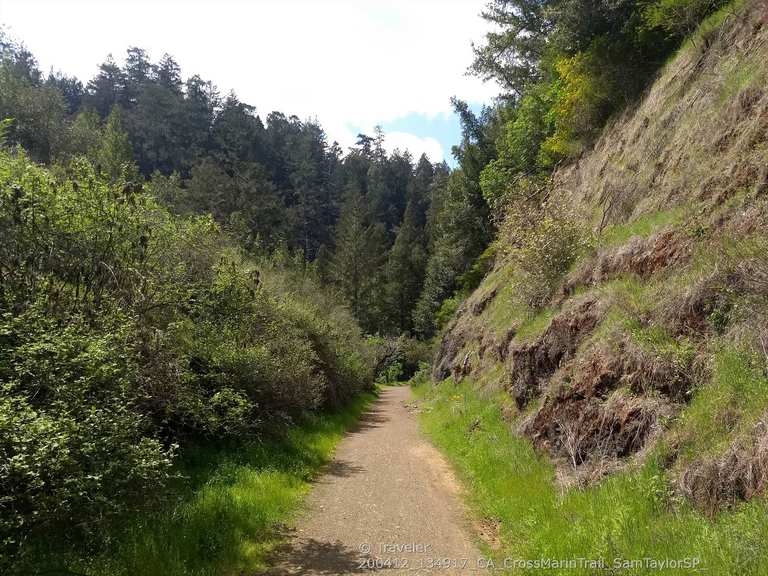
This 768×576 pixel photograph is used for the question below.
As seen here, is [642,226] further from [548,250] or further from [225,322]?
[225,322]

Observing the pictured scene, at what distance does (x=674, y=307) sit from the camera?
7.24m

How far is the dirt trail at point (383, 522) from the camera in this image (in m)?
6.12

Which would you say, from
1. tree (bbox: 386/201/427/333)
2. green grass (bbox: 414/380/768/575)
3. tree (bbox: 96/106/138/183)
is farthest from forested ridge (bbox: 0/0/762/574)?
tree (bbox: 386/201/427/333)

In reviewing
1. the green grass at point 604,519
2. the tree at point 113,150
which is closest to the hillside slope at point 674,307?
the green grass at point 604,519

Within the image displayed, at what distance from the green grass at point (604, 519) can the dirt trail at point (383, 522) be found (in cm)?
66

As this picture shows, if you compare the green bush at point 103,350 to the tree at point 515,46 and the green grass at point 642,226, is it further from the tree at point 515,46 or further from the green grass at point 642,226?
the tree at point 515,46

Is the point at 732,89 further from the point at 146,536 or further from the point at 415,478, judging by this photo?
the point at 146,536

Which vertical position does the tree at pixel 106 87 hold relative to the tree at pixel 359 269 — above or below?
above

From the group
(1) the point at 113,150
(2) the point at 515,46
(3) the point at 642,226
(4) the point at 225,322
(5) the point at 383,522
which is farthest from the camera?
(1) the point at 113,150

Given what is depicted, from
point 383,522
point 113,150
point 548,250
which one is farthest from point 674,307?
point 113,150

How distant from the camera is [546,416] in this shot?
9328 millimetres

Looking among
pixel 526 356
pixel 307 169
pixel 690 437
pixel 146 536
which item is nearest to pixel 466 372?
pixel 526 356

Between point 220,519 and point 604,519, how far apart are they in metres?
5.27

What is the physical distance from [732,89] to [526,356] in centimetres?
728
